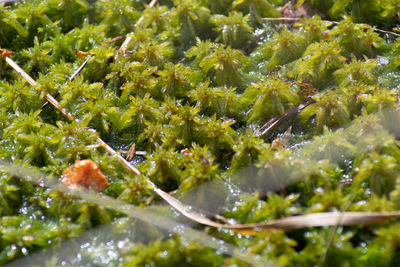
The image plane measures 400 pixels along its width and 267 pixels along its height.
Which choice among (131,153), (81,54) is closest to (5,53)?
(81,54)

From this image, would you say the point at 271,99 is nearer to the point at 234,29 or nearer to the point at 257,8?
the point at 234,29

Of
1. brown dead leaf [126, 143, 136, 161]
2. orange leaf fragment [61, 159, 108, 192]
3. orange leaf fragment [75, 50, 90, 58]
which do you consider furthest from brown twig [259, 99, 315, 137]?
orange leaf fragment [75, 50, 90, 58]

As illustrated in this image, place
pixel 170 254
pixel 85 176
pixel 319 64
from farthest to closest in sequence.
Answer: pixel 319 64
pixel 85 176
pixel 170 254

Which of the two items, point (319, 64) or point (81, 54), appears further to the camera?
point (81, 54)

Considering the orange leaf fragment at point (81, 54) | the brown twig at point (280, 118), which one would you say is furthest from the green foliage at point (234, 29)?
the orange leaf fragment at point (81, 54)

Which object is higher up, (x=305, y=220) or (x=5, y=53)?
(x=5, y=53)

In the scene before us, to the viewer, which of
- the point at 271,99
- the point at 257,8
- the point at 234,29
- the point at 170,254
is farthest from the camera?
the point at 257,8

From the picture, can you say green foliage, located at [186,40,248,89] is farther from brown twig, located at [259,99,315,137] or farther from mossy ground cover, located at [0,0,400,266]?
brown twig, located at [259,99,315,137]
